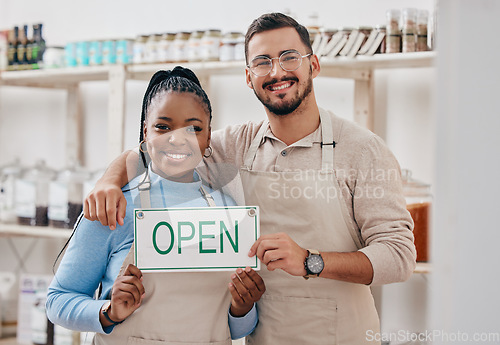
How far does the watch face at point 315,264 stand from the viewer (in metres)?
1.10

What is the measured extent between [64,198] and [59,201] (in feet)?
0.08

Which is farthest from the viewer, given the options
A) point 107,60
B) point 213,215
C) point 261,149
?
point 107,60

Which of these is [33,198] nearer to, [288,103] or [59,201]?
[59,201]

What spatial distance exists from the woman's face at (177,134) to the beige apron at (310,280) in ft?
0.39

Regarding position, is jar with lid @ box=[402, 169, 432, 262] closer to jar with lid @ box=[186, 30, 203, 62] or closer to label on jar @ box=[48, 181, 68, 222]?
jar with lid @ box=[186, 30, 203, 62]

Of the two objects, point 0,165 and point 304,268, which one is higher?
point 0,165

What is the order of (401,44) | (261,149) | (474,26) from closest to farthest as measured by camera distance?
(474,26) < (261,149) < (401,44)

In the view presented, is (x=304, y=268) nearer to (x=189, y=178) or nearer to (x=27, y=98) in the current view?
(x=189, y=178)

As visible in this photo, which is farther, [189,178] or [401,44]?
[401,44]

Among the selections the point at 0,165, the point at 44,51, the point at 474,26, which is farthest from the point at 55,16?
the point at 474,26

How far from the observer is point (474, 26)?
0.81 m

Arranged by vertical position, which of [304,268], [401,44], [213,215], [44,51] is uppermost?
[44,51]

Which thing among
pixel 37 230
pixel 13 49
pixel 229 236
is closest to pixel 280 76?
pixel 229 236

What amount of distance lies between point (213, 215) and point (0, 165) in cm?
172
